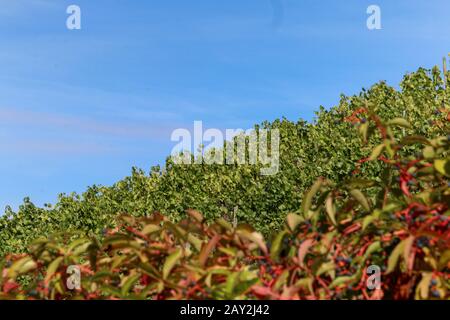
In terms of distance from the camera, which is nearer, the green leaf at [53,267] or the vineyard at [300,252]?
the vineyard at [300,252]

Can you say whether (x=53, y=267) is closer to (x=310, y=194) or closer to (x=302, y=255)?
(x=302, y=255)

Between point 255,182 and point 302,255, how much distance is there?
12.3m

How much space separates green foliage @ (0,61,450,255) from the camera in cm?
1486

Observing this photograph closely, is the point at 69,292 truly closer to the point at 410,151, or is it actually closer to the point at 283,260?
the point at 283,260

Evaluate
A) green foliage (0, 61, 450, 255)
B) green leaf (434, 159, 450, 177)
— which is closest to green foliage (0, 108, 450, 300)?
green leaf (434, 159, 450, 177)

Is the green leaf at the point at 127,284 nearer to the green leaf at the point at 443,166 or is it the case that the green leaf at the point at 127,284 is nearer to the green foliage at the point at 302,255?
the green foliage at the point at 302,255

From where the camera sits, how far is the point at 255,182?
15.3 metres

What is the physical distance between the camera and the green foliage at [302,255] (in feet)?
9.70

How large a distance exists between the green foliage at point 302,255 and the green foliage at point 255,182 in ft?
35.1

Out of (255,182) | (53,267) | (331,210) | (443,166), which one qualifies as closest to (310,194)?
(331,210)

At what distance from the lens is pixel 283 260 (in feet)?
10.5

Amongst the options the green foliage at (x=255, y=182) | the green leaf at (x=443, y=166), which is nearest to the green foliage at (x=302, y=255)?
the green leaf at (x=443, y=166)
